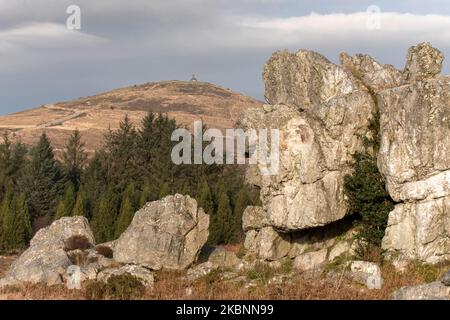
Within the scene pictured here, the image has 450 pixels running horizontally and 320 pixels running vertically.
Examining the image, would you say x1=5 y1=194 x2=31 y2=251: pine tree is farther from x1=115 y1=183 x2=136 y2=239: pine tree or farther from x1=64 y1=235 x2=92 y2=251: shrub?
x1=64 y1=235 x2=92 y2=251: shrub

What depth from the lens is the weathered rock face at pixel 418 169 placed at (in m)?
24.2

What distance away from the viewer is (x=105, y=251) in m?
32.5

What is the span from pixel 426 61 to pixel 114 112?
140660 mm

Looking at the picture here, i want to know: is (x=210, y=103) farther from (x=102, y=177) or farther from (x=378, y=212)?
(x=378, y=212)

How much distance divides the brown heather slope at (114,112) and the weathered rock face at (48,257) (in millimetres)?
84619

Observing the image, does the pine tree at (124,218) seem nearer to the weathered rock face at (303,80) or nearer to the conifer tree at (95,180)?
the conifer tree at (95,180)

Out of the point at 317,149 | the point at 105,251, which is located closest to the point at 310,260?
the point at 317,149

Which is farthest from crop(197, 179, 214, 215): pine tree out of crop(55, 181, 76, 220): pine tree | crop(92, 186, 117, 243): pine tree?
crop(55, 181, 76, 220): pine tree

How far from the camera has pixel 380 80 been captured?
3055cm

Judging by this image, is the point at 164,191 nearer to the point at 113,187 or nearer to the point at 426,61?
the point at 113,187

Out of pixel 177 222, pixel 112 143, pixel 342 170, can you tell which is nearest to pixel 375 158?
pixel 342 170

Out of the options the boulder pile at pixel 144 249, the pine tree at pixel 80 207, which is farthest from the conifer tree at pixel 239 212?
the boulder pile at pixel 144 249

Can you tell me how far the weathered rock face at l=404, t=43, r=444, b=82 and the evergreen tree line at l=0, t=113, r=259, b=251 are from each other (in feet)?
69.5
